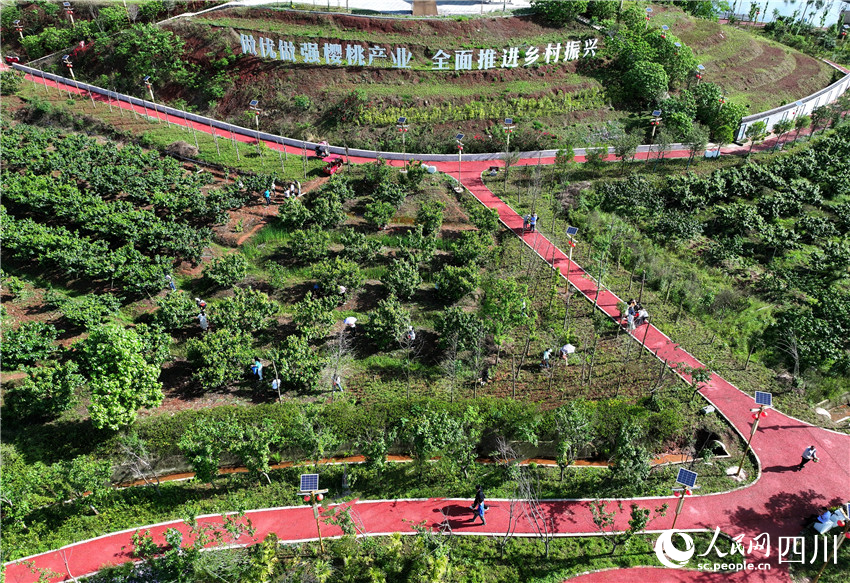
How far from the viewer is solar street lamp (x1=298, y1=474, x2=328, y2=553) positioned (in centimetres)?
2072

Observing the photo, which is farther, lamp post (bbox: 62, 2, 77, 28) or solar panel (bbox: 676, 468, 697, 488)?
lamp post (bbox: 62, 2, 77, 28)

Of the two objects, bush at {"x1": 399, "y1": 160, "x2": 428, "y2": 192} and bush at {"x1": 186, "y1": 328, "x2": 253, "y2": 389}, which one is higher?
bush at {"x1": 399, "y1": 160, "x2": 428, "y2": 192}

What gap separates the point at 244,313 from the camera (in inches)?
1220

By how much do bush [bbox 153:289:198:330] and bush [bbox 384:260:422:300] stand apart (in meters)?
11.4

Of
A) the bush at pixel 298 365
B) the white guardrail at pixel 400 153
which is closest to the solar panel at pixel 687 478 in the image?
the bush at pixel 298 365

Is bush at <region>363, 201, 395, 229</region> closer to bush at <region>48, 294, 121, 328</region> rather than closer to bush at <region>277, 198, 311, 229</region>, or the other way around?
bush at <region>277, 198, 311, 229</region>

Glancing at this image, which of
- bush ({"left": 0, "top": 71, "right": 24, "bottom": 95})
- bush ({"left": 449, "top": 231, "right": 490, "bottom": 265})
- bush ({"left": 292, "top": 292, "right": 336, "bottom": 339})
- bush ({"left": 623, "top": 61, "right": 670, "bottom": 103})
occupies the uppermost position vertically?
bush ({"left": 623, "top": 61, "right": 670, "bottom": 103})

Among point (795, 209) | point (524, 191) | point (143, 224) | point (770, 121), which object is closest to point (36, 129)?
point (143, 224)

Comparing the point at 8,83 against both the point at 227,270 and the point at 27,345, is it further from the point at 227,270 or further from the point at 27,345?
the point at 27,345

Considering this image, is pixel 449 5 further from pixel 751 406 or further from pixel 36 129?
pixel 751 406

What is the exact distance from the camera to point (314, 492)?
21.6 m

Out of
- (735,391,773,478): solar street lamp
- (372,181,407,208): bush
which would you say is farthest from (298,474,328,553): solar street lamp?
(372,181,407,208): bush

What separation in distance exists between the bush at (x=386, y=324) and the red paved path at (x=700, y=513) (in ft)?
31.0

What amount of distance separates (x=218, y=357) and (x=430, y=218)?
18.2 metres
